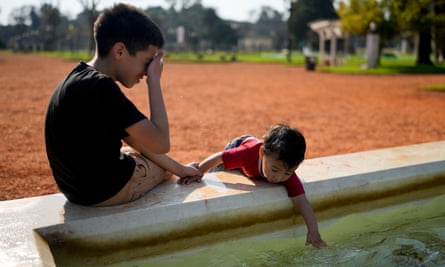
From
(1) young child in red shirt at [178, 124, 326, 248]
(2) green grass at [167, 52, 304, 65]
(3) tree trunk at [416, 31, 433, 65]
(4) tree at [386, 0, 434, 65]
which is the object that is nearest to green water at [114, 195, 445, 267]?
(1) young child in red shirt at [178, 124, 326, 248]

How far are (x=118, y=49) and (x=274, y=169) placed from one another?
103 centimetres

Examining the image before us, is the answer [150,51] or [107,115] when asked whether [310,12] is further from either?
[107,115]

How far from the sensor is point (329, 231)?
2723 mm

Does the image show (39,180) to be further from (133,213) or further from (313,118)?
(313,118)

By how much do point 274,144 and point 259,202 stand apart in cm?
36

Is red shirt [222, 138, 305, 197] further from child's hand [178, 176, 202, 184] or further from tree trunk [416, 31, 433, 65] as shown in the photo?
tree trunk [416, 31, 433, 65]

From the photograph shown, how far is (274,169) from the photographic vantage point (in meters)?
2.46

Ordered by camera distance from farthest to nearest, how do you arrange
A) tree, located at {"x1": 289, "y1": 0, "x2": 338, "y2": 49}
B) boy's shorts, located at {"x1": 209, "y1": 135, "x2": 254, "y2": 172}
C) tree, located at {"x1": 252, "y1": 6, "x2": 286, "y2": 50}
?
tree, located at {"x1": 252, "y1": 6, "x2": 286, "y2": 50}
tree, located at {"x1": 289, "y1": 0, "x2": 338, "y2": 49}
boy's shorts, located at {"x1": 209, "y1": 135, "x2": 254, "y2": 172}

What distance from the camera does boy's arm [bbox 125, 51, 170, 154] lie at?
6.92ft

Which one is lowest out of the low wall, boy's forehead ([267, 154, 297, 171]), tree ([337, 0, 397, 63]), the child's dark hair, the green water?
the green water

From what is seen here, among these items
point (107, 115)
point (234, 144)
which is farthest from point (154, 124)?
point (234, 144)

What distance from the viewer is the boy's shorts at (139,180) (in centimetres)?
228

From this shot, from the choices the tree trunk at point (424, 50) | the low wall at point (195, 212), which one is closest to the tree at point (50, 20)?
the tree trunk at point (424, 50)

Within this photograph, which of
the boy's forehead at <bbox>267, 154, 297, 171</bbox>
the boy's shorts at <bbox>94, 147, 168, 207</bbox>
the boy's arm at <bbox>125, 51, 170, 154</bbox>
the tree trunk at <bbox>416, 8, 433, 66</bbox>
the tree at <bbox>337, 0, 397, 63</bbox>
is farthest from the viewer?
the tree trunk at <bbox>416, 8, 433, 66</bbox>
